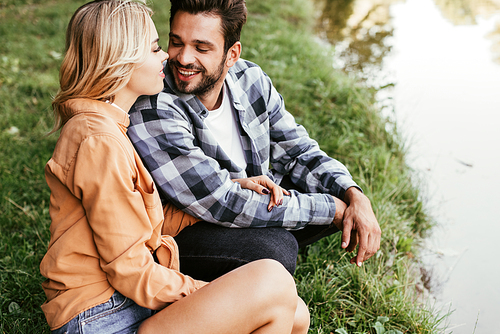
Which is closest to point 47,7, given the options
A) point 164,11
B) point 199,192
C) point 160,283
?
point 164,11

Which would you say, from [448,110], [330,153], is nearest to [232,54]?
[330,153]

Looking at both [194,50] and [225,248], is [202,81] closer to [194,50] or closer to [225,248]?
[194,50]

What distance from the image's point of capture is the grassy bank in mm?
2113

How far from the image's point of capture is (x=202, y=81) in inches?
75.7

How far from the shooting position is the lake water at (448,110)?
2.57m

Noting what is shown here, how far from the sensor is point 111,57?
1.44 m

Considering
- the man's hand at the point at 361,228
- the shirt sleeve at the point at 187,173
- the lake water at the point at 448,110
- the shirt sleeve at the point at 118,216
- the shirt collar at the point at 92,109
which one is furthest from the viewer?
the lake water at the point at 448,110

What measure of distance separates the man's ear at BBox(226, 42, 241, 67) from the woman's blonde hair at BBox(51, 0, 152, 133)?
0.60 meters

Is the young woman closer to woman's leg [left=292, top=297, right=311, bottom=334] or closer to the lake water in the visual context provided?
woman's leg [left=292, top=297, right=311, bottom=334]

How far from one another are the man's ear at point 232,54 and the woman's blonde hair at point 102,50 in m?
0.60

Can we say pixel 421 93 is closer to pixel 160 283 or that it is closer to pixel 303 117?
pixel 303 117

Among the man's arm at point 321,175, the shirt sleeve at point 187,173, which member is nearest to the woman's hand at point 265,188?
the shirt sleeve at point 187,173

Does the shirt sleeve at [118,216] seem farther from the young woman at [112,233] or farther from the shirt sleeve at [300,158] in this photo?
the shirt sleeve at [300,158]

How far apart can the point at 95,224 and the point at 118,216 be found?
0.07 meters
